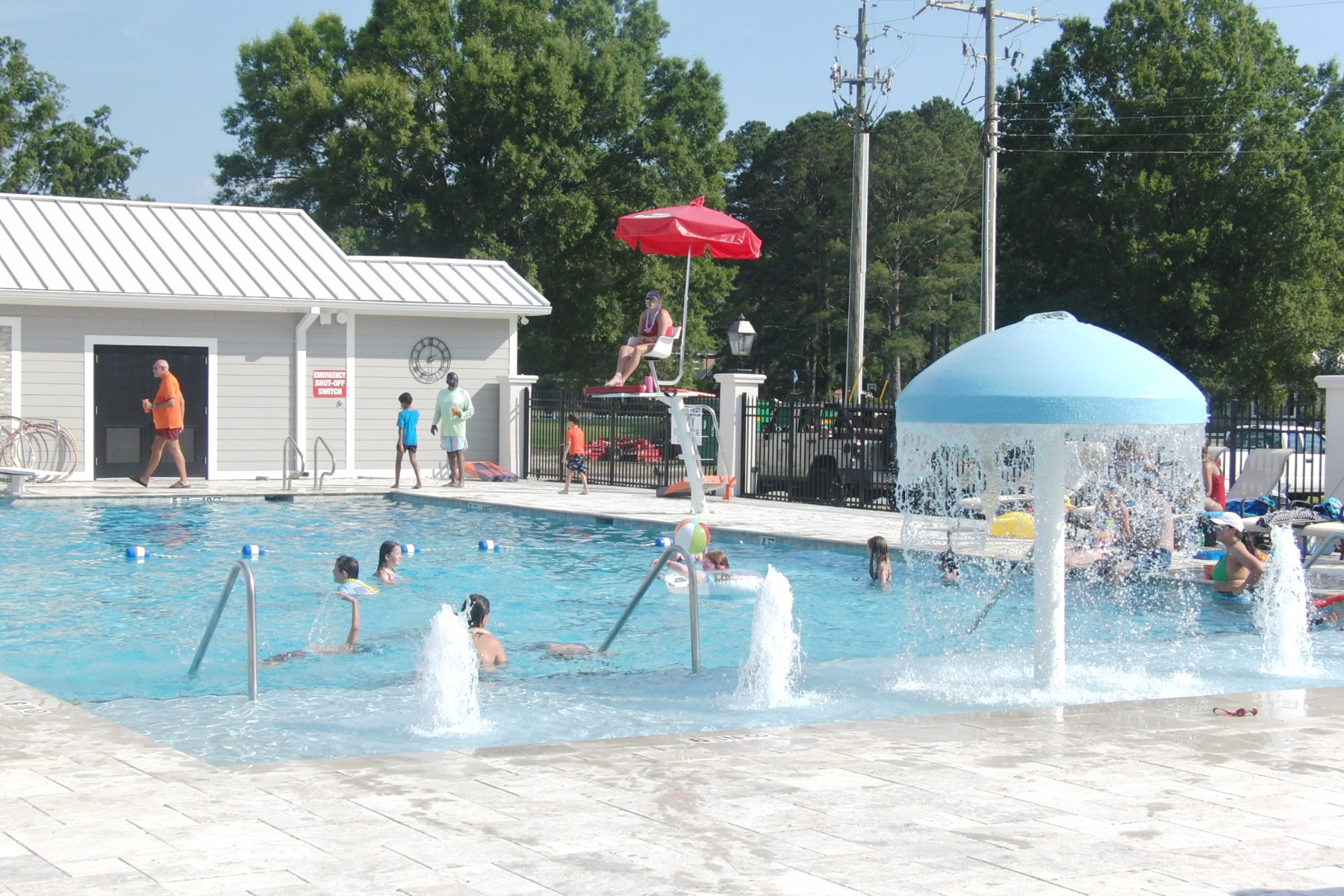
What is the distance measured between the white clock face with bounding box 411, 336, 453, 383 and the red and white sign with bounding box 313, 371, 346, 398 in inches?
52.4

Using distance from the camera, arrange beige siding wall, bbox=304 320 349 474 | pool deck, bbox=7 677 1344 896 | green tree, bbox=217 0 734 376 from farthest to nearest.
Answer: green tree, bbox=217 0 734 376, beige siding wall, bbox=304 320 349 474, pool deck, bbox=7 677 1344 896

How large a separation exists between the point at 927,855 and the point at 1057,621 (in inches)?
142

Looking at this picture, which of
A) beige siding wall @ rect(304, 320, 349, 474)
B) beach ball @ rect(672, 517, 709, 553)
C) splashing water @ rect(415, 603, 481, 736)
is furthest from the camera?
beige siding wall @ rect(304, 320, 349, 474)

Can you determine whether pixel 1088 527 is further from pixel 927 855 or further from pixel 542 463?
pixel 542 463

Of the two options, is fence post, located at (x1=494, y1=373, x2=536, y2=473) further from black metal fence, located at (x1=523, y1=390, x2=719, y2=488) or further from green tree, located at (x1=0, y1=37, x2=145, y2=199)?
green tree, located at (x1=0, y1=37, x2=145, y2=199)

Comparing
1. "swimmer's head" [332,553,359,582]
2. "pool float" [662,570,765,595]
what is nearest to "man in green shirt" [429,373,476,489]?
"pool float" [662,570,765,595]

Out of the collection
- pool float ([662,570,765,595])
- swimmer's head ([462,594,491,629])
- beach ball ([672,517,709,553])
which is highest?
beach ball ([672,517,709,553])

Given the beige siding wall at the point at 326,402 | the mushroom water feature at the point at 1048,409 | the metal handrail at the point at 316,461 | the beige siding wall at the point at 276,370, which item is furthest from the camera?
the beige siding wall at the point at 326,402

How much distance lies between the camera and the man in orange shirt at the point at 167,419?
19703mm

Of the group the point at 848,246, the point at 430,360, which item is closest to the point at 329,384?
the point at 430,360

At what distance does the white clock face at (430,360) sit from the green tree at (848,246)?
30.7m

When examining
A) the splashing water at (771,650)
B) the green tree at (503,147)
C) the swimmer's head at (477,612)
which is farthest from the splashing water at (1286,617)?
the green tree at (503,147)

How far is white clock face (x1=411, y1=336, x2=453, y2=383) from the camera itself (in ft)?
77.2

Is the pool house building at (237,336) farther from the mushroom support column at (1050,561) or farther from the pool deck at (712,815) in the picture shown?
the mushroom support column at (1050,561)
